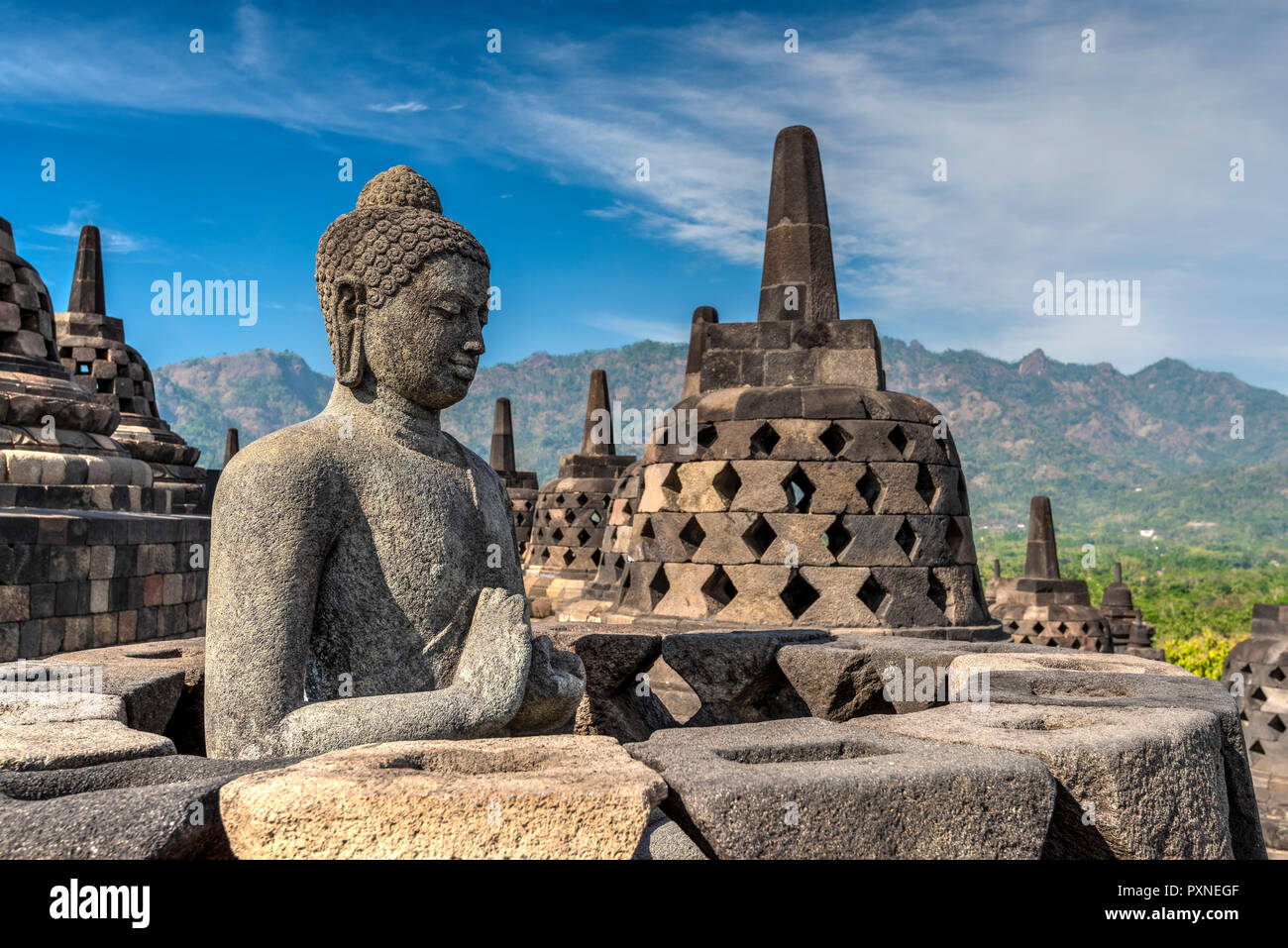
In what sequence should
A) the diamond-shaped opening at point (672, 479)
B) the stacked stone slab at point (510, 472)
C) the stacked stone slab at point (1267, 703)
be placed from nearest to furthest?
the diamond-shaped opening at point (672, 479), the stacked stone slab at point (1267, 703), the stacked stone slab at point (510, 472)

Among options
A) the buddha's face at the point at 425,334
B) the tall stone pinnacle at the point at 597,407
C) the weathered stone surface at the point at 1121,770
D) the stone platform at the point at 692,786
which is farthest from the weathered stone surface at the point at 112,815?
the tall stone pinnacle at the point at 597,407

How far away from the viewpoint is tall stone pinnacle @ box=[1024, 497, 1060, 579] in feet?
55.1

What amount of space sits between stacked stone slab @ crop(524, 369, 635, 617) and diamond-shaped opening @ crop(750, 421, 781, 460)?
30.2 ft

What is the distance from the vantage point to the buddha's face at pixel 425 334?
2.67 m

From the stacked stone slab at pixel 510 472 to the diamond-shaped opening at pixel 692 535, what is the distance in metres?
13.4

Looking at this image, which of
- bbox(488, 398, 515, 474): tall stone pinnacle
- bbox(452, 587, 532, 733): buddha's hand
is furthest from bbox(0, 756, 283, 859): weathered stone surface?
bbox(488, 398, 515, 474): tall stone pinnacle

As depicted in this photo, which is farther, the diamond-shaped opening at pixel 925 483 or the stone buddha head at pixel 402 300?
the diamond-shaped opening at pixel 925 483

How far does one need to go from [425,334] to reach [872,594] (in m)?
3.35

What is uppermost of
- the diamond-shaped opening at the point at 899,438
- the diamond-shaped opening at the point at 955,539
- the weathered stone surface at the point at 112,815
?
the diamond-shaped opening at the point at 899,438

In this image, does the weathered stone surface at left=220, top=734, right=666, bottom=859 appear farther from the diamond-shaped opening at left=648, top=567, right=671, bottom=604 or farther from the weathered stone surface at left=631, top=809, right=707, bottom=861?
the diamond-shaped opening at left=648, top=567, right=671, bottom=604

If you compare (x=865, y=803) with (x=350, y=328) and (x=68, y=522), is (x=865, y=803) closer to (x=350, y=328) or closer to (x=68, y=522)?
(x=350, y=328)

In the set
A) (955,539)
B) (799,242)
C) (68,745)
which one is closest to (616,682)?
(68,745)

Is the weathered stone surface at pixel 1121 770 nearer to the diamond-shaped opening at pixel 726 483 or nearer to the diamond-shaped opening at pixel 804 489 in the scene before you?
the diamond-shaped opening at pixel 804 489
